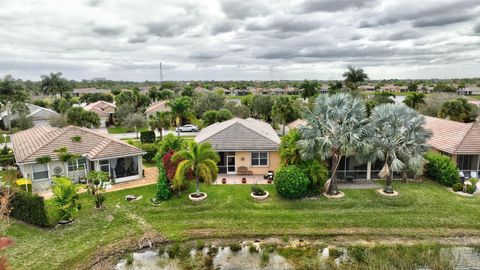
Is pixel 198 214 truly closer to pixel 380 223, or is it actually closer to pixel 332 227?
pixel 332 227

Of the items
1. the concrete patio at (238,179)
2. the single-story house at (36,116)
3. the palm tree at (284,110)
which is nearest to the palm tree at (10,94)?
the single-story house at (36,116)

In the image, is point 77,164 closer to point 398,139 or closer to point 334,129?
point 334,129

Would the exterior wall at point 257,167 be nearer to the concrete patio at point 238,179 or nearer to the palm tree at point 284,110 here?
the concrete patio at point 238,179

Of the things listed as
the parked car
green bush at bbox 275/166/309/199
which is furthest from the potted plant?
the parked car

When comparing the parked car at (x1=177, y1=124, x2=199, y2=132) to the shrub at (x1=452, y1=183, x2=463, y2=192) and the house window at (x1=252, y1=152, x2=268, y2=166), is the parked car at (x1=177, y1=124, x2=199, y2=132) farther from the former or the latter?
the shrub at (x1=452, y1=183, x2=463, y2=192)

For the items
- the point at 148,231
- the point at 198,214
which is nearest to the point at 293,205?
the point at 198,214

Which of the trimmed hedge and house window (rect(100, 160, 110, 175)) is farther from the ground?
house window (rect(100, 160, 110, 175))

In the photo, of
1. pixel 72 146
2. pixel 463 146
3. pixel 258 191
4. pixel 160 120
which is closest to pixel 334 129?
pixel 258 191
